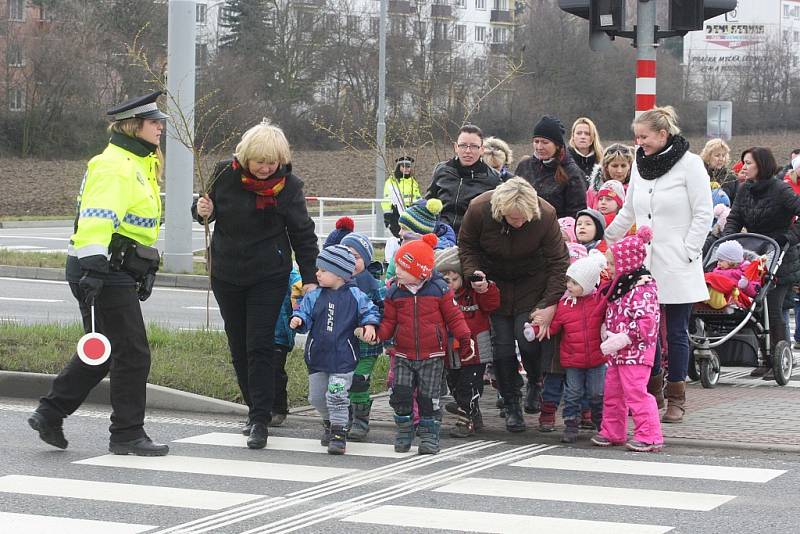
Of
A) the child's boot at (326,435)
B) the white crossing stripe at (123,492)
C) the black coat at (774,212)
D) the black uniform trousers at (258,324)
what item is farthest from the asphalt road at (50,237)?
the white crossing stripe at (123,492)

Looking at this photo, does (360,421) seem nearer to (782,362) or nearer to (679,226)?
(679,226)

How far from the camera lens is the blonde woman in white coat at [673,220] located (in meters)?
9.06

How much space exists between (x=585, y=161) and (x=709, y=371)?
Result: 1.91 m

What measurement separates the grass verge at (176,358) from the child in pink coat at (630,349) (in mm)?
2392

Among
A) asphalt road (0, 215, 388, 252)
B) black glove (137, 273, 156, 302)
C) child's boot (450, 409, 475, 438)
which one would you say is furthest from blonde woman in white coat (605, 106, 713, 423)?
asphalt road (0, 215, 388, 252)

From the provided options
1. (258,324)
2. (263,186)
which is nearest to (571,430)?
(258,324)

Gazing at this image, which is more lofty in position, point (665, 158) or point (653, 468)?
point (665, 158)

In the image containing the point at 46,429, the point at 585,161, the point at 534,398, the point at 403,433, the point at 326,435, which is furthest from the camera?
the point at 585,161

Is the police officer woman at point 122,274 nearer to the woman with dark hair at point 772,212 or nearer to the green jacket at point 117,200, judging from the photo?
the green jacket at point 117,200

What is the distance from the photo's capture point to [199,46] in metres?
65.1

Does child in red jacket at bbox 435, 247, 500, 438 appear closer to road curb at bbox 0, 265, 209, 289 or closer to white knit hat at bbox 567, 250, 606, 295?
white knit hat at bbox 567, 250, 606, 295

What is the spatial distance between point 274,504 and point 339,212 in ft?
100

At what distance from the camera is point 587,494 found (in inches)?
278

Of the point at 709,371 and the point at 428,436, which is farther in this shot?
the point at 709,371
